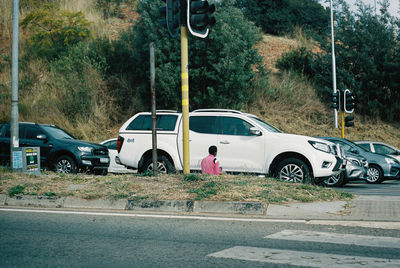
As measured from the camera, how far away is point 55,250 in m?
5.46

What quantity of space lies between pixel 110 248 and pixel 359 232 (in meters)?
3.24

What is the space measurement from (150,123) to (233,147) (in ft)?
8.19

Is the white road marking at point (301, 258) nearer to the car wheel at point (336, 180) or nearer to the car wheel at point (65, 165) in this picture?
the car wheel at point (336, 180)

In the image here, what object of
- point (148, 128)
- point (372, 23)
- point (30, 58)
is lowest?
point (148, 128)

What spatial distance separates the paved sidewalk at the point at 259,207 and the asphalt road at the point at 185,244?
78 cm

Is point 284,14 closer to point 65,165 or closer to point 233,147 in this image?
point 65,165

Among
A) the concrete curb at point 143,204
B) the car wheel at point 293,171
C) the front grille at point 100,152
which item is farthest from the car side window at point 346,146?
the concrete curb at point 143,204

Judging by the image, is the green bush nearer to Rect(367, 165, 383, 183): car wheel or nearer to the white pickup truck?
the white pickup truck

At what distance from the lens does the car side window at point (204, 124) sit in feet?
40.4

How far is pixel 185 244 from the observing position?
5676 millimetres

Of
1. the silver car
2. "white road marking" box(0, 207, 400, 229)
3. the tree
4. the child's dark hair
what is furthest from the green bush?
the silver car

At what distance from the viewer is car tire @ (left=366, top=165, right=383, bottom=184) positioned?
684 inches

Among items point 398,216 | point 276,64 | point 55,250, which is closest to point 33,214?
point 55,250

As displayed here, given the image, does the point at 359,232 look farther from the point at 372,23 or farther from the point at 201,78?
the point at 372,23
